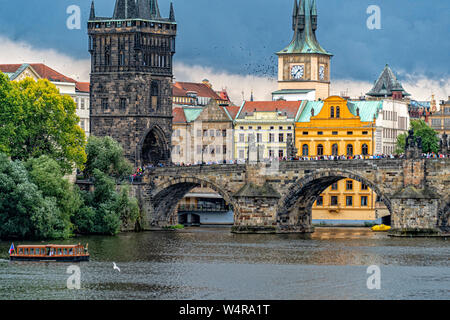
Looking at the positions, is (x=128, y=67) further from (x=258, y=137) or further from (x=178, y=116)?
(x=178, y=116)

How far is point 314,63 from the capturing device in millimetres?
180000

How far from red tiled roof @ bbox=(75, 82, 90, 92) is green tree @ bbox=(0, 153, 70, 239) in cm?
4486

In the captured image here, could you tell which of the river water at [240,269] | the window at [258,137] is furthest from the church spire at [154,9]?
the river water at [240,269]

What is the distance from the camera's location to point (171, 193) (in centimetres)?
14338

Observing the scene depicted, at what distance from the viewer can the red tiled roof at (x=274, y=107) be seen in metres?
165

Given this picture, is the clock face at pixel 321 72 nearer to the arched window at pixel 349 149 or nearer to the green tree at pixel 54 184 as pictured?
the arched window at pixel 349 149

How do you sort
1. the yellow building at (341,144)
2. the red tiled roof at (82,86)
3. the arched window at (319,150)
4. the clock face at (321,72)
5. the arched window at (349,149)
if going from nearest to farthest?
the yellow building at (341,144), the arched window at (349,149), the arched window at (319,150), the red tiled roof at (82,86), the clock face at (321,72)

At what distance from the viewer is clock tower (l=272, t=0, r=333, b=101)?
180 meters

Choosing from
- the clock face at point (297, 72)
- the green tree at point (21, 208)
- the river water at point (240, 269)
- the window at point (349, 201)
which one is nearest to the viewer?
the river water at point (240, 269)

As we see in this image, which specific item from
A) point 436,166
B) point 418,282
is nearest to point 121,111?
point 436,166

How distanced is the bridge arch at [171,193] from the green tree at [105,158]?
579cm

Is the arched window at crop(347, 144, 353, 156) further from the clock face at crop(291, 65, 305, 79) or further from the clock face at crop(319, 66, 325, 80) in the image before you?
the clock face at crop(319, 66, 325, 80)
